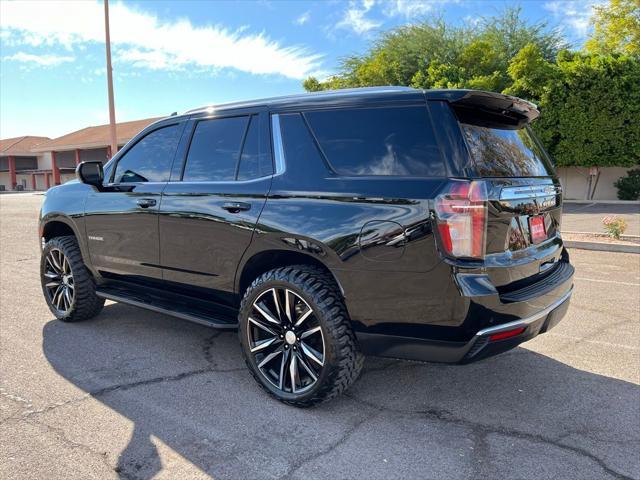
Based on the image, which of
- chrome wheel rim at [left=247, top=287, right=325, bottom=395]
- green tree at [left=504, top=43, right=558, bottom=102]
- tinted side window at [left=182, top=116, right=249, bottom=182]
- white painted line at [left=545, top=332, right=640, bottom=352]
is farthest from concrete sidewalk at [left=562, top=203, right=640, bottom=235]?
chrome wheel rim at [left=247, top=287, right=325, bottom=395]

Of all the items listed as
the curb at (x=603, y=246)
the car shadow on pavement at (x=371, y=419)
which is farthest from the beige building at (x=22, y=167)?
the car shadow on pavement at (x=371, y=419)

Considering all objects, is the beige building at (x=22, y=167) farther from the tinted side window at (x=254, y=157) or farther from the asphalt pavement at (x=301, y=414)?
the tinted side window at (x=254, y=157)

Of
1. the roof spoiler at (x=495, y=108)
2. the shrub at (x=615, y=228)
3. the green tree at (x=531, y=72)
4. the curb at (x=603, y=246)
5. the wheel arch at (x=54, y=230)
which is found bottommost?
the curb at (x=603, y=246)

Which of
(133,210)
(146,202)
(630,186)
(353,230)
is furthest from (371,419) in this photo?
(630,186)

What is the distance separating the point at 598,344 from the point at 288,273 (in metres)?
2.98

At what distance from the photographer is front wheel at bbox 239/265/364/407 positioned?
3.01m

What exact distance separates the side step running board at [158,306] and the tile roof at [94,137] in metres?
37.9

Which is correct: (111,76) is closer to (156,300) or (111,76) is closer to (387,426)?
(156,300)

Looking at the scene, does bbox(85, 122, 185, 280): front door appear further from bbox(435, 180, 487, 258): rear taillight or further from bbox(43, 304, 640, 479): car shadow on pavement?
bbox(435, 180, 487, 258): rear taillight

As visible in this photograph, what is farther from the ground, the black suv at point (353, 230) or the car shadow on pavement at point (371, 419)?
the black suv at point (353, 230)

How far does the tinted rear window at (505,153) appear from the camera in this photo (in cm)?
285

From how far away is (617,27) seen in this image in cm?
2862

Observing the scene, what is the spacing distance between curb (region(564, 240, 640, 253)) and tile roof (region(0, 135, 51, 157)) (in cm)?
5837

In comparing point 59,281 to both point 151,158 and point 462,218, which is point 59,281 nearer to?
point 151,158
